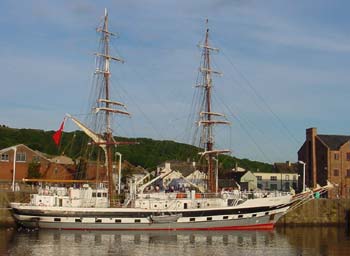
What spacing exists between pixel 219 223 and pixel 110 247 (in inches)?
738

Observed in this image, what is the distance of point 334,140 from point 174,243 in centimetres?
5309

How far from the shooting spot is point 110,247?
4841cm

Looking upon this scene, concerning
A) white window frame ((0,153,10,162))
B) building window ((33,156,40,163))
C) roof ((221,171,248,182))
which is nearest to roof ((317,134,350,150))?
roof ((221,171,248,182))

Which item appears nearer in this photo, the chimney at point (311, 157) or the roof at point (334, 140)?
the roof at point (334, 140)

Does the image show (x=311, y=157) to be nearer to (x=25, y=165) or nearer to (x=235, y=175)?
(x=235, y=175)

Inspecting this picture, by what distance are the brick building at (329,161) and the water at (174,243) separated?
29.8 metres

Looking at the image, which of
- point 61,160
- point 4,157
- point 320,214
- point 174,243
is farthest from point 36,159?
point 174,243

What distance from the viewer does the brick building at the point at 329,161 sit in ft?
309

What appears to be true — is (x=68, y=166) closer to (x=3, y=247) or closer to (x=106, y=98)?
(x=106, y=98)

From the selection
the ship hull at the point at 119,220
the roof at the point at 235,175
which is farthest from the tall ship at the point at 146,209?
the roof at the point at 235,175

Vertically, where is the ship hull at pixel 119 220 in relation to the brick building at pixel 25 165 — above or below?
below

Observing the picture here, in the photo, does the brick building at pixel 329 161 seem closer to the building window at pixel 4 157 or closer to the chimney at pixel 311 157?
the chimney at pixel 311 157

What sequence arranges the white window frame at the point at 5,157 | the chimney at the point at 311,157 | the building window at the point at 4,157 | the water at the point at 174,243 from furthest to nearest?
the chimney at the point at 311,157
the building window at the point at 4,157
the white window frame at the point at 5,157
the water at the point at 174,243

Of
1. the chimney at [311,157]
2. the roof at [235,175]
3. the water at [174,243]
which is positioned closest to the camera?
the water at [174,243]
